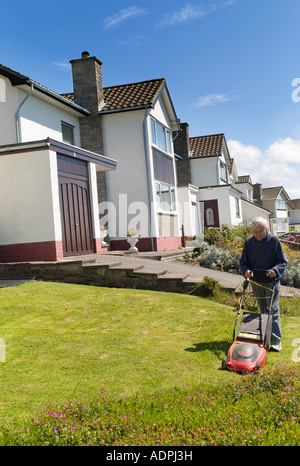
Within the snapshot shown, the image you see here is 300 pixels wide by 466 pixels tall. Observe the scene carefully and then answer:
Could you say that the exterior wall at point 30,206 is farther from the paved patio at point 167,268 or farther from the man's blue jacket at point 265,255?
the man's blue jacket at point 265,255

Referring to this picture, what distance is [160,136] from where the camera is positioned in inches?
820

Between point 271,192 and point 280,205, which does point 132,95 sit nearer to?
point 271,192

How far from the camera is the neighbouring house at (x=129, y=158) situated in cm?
1853

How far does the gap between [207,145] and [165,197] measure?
13.6 meters

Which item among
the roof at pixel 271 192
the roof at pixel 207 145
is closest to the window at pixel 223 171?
the roof at pixel 207 145

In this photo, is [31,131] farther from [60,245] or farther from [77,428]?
[77,428]

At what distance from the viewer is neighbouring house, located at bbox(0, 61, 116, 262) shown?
1190cm

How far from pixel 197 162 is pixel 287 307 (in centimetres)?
2369

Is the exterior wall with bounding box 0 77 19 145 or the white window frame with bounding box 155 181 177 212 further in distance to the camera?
the white window frame with bounding box 155 181 177 212

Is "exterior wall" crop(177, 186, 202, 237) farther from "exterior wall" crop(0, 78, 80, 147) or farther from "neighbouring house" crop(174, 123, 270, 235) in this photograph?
"exterior wall" crop(0, 78, 80, 147)

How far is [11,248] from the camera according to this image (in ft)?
40.4

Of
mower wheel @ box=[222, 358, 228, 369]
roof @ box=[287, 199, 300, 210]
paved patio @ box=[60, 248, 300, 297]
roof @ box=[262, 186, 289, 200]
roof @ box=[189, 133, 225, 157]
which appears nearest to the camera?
mower wheel @ box=[222, 358, 228, 369]

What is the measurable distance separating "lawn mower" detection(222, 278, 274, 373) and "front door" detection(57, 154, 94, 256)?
7.88 m

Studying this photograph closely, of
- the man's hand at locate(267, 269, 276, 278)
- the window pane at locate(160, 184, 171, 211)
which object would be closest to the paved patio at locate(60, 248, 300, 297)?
the window pane at locate(160, 184, 171, 211)
